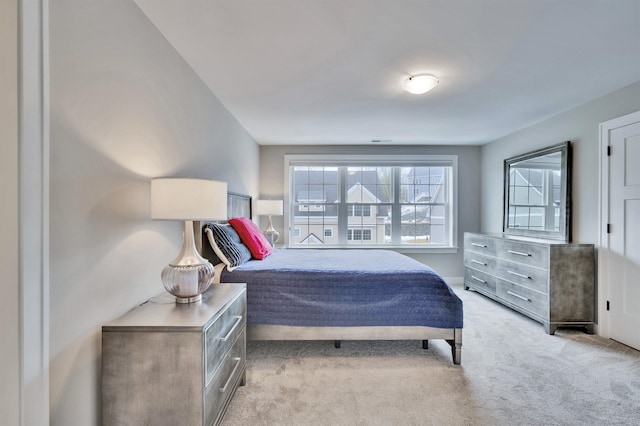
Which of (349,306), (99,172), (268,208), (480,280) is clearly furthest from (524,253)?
(99,172)

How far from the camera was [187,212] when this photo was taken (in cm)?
154

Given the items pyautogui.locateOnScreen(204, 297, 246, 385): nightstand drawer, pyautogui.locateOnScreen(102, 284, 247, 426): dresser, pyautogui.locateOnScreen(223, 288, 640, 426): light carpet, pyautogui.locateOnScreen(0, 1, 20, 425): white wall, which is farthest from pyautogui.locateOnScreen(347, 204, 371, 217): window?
pyautogui.locateOnScreen(0, 1, 20, 425): white wall

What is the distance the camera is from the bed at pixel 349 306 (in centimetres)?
238

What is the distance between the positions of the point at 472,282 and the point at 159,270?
4184 mm

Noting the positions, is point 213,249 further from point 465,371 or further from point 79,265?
point 465,371

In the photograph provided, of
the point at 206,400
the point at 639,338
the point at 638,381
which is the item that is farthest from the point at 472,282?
the point at 206,400

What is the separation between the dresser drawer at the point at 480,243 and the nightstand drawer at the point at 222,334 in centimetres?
340

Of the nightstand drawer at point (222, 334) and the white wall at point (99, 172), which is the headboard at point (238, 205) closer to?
the white wall at point (99, 172)

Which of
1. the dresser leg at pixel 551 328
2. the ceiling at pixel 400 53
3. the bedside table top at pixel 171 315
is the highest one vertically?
the ceiling at pixel 400 53

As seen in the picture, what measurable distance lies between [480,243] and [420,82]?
276cm

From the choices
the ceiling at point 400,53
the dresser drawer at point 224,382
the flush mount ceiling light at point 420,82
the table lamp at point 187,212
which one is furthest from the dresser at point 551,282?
the table lamp at point 187,212

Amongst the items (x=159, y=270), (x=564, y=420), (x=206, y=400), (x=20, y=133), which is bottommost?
(x=564, y=420)

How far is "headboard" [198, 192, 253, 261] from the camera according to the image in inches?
99.9

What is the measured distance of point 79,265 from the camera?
125 centimetres
